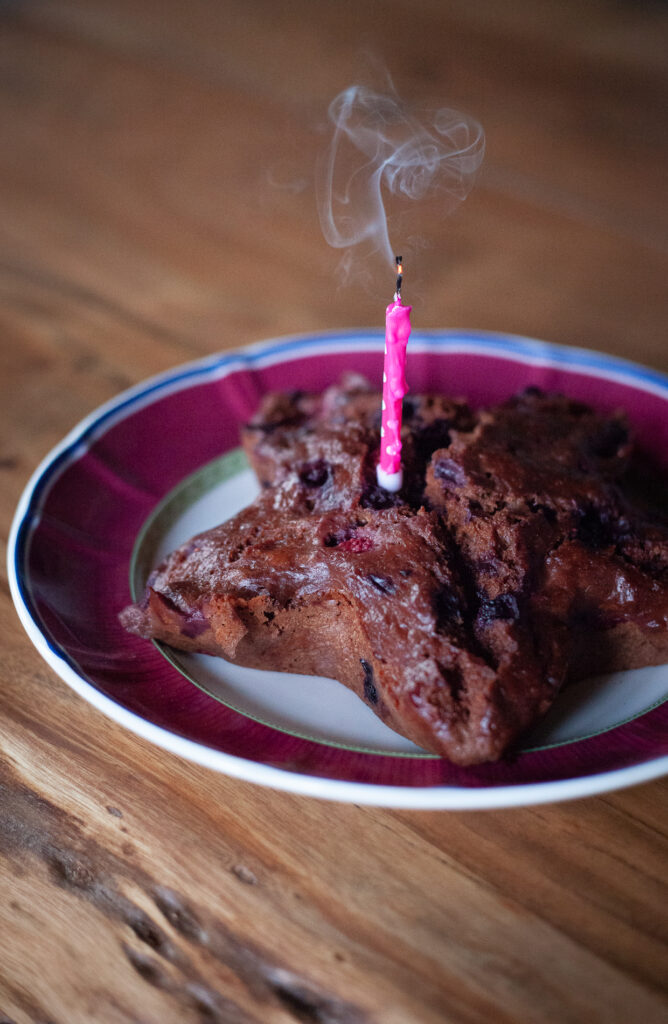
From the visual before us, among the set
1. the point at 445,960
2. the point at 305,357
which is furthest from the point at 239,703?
the point at 305,357

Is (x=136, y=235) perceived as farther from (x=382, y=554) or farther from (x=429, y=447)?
(x=382, y=554)

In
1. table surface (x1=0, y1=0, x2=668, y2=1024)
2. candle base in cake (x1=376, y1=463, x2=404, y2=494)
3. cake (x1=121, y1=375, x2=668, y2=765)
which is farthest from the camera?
candle base in cake (x1=376, y1=463, x2=404, y2=494)

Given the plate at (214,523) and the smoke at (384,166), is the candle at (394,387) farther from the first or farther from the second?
the plate at (214,523)

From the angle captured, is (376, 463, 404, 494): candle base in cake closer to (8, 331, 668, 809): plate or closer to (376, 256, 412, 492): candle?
(376, 256, 412, 492): candle

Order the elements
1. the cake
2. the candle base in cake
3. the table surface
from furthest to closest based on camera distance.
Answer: the candle base in cake
the cake
the table surface

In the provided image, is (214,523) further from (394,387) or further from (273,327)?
(273,327)

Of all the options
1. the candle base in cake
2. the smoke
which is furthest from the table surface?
the candle base in cake

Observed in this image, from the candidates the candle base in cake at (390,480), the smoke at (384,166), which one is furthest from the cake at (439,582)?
the smoke at (384,166)
